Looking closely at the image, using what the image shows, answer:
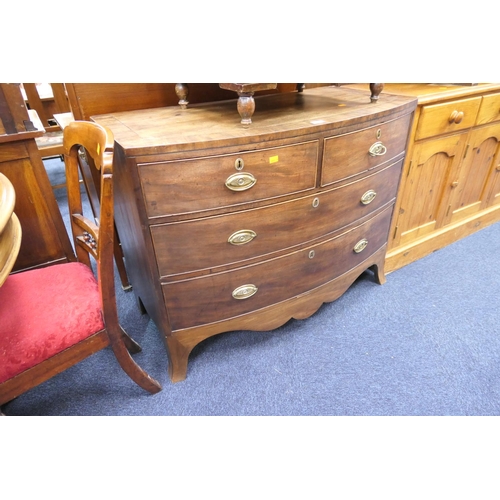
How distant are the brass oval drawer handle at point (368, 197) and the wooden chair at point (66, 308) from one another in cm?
95

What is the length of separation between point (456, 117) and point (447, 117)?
0.17 ft

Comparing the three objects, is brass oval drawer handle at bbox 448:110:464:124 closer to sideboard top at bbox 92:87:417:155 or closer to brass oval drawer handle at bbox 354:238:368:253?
sideboard top at bbox 92:87:417:155

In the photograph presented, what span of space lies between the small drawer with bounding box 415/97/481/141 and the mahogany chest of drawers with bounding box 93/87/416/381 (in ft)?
0.54

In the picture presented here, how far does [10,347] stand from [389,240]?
1.70 meters

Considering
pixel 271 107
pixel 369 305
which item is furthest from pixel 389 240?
pixel 271 107

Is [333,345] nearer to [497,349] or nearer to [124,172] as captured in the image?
[497,349]

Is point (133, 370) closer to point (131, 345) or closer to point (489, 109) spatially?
point (131, 345)

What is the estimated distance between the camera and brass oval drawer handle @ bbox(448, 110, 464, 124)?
1.62 m

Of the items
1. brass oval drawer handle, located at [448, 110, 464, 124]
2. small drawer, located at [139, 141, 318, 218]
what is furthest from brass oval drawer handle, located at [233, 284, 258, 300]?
brass oval drawer handle, located at [448, 110, 464, 124]

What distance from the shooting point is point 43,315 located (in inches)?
37.8

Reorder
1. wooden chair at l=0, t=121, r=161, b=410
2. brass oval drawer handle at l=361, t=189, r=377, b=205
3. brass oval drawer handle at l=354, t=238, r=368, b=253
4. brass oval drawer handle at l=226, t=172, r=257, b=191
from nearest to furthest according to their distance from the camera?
wooden chair at l=0, t=121, r=161, b=410 < brass oval drawer handle at l=226, t=172, r=257, b=191 < brass oval drawer handle at l=361, t=189, r=377, b=205 < brass oval drawer handle at l=354, t=238, r=368, b=253

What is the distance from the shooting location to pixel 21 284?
1.07 metres

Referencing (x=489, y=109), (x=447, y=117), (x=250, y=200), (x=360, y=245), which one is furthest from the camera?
(x=489, y=109)

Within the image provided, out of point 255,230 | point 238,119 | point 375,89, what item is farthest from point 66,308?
point 375,89
